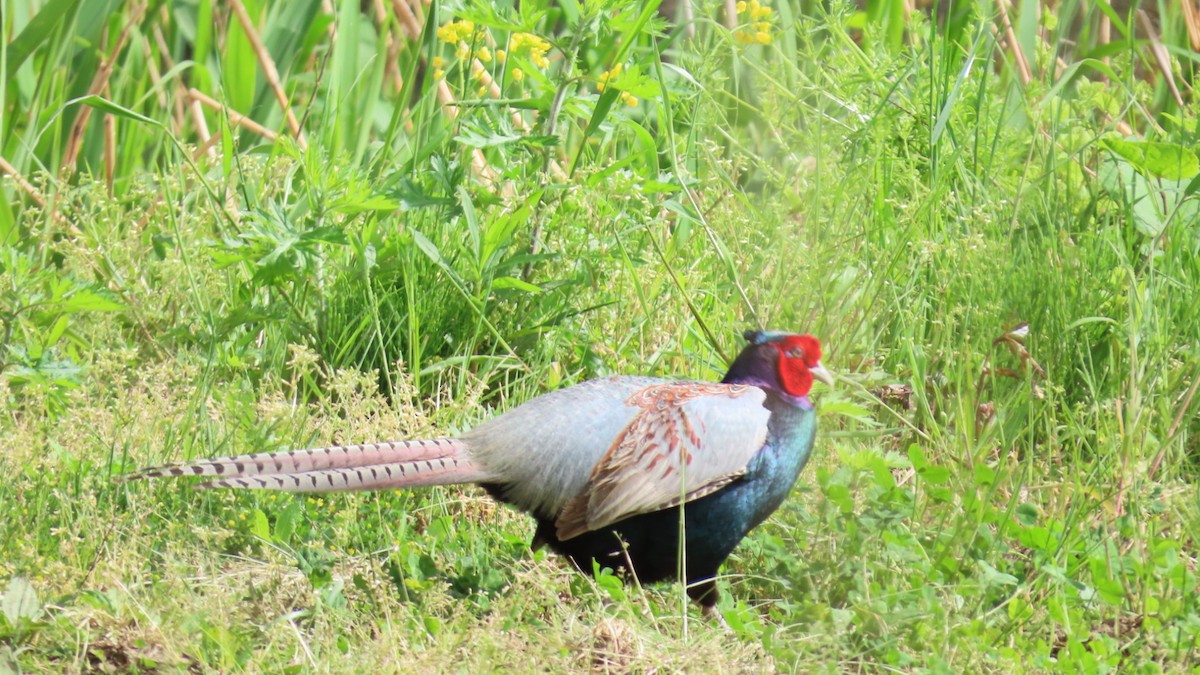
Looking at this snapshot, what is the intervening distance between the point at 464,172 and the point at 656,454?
1.42 metres

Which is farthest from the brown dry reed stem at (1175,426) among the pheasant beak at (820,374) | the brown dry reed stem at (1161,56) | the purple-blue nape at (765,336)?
the brown dry reed stem at (1161,56)

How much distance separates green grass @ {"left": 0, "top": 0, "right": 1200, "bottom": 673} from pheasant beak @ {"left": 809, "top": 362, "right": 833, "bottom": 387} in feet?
0.26

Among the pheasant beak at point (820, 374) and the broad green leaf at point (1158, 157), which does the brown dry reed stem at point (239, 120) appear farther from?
A: the broad green leaf at point (1158, 157)

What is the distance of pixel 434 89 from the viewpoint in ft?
16.0

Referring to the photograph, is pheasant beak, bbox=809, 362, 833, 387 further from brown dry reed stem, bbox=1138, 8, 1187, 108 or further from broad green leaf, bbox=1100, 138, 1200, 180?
brown dry reed stem, bbox=1138, 8, 1187, 108

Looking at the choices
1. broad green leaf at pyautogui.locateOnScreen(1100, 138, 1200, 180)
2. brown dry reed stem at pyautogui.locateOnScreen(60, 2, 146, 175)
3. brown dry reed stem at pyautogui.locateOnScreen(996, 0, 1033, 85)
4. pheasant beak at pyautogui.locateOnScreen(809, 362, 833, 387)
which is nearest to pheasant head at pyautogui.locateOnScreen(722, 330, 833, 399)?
pheasant beak at pyautogui.locateOnScreen(809, 362, 833, 387)

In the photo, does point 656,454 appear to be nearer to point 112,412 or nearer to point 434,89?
point 112,412

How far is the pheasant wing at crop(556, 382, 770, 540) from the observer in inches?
135

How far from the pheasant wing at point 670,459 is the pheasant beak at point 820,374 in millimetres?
156

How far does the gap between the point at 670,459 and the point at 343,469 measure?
75 centimetres

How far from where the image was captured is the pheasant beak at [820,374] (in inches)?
142

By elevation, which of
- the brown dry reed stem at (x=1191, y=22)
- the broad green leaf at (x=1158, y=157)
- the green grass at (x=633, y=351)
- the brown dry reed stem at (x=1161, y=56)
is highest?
the brown dry reed stem at (x=1191, y=22)

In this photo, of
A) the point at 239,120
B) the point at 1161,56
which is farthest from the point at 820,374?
the point at 239,120

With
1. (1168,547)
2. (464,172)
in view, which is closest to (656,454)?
(1168,547)
